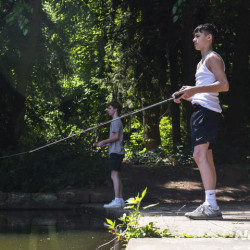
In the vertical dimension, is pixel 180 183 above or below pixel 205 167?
above

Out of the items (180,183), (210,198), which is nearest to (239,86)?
(180,183)

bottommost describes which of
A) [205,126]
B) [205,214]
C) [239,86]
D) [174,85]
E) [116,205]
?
[205,214]

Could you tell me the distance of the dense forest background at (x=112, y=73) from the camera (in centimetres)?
1156

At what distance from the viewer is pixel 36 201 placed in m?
9.81

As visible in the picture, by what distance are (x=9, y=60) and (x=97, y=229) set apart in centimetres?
924

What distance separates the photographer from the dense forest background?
11560mm

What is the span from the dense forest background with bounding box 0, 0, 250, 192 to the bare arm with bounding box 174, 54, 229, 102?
5039 millimetres

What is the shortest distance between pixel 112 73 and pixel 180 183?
761 cm

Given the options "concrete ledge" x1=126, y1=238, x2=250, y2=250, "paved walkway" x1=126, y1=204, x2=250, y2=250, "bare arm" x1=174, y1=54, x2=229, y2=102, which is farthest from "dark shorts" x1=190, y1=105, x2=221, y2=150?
"concrete ledge" x1=126, y1=238, x2=250, y2=250

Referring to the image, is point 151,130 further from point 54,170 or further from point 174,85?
point 54,170

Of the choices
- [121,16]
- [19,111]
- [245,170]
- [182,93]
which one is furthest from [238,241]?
[121,16]

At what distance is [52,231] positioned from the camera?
21.4ft

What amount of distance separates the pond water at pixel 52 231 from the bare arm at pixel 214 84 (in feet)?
5.97

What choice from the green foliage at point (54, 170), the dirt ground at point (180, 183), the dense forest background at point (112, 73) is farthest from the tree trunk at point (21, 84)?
the dirt ground at point (180, 183)
